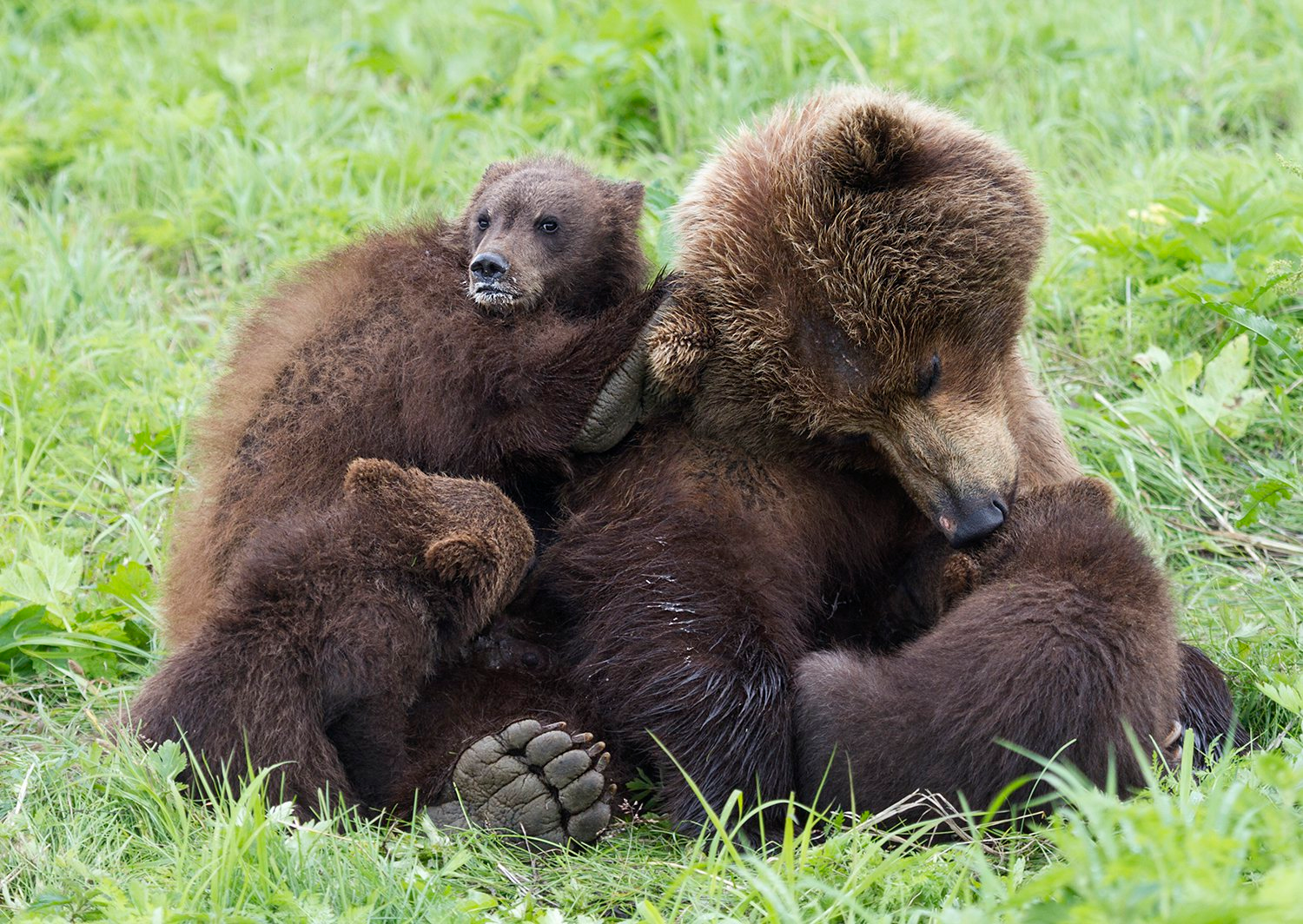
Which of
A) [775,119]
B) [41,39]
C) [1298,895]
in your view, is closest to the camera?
[1298,895]

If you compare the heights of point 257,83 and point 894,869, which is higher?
point 257,83

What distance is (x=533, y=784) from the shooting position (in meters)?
4.23

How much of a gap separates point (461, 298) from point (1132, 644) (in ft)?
8.01

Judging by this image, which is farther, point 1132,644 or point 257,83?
point 257,83

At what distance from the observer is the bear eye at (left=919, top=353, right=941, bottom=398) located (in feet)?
14.9

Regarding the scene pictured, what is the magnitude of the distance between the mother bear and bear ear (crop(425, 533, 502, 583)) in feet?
1.27

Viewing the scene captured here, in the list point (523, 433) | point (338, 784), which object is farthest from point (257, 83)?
point (338, 784)

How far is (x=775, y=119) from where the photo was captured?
16.7 feet

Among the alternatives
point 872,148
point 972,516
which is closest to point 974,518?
point 972,516

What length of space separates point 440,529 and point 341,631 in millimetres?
419

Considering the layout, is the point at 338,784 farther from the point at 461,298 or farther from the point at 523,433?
the point at 461,298

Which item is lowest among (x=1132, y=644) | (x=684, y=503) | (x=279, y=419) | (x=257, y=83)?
(x=1132, y=644)

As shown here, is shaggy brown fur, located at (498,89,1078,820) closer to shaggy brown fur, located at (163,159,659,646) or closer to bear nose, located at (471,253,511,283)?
shaggy brown fur, located at (163,159,659,646)

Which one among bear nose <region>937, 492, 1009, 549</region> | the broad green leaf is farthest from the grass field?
bear nose <region>937, 492, 1009, 549</region>
